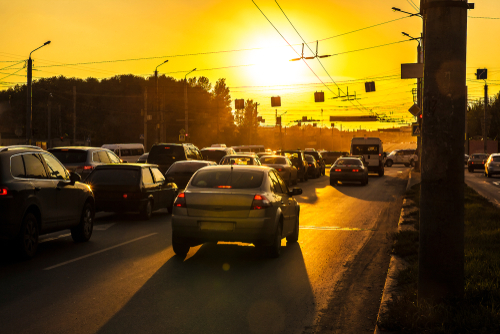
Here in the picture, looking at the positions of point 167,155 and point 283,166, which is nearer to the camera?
point 167,155

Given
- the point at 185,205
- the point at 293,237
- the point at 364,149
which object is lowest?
the point at 293,237

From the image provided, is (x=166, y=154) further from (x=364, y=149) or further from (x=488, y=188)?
(x=364, y=149)

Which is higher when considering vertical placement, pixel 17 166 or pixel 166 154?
pixel 17 166

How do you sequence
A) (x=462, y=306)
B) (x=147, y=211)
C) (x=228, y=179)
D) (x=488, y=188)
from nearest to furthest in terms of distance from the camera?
(x=462, y=306)
(x=228, y=179)
(x=147, y=211)
(x=488, y=188)


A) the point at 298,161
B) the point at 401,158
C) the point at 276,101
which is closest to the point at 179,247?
the point at 298,161

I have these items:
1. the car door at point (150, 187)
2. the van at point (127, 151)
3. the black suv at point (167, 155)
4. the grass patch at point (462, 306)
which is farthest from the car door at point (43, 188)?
the van at point (127, 151)

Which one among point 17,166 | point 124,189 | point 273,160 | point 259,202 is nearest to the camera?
point 259,202

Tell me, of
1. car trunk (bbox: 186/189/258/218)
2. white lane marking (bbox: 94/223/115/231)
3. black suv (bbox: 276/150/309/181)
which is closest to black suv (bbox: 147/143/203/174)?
white lane marking (bbox: 94/223/115/231)

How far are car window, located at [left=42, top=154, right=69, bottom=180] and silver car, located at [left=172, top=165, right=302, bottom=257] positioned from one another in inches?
→ 101

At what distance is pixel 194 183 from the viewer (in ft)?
31.5

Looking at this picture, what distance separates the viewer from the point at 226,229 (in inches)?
351

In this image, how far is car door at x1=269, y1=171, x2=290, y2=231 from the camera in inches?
388

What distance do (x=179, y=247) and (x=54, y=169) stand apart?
9.43ft

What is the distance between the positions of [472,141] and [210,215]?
92.5 metres
